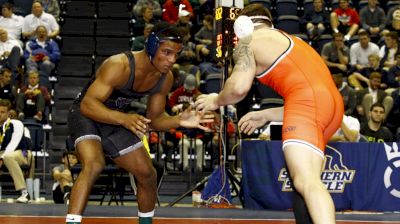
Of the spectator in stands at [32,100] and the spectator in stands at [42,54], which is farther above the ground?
the spectator in stands at [42,54]

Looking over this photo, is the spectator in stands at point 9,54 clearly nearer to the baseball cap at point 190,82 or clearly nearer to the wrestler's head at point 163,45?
the baseball cap at point 190,82

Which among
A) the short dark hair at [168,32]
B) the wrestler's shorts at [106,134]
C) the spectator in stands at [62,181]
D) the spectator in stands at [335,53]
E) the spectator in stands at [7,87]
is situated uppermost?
the short dark hair at [168,32]

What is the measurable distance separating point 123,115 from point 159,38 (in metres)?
0.67

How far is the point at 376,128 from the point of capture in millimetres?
12602

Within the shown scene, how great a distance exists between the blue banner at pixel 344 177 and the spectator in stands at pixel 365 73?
401 centimetres

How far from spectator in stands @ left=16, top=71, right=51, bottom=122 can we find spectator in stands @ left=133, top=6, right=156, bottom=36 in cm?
283

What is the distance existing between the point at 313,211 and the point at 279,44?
3.56ft

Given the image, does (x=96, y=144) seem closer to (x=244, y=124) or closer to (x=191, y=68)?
(x=244, y=124)

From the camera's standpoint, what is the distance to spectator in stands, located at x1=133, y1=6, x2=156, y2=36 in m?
16.3

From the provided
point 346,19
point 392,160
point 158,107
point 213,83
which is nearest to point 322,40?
point 346,19

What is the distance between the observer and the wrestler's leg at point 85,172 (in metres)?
6.58

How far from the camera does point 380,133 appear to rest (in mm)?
12586

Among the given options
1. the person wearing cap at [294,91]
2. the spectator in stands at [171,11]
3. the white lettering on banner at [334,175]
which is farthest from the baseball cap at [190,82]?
the person wearing cap at [294,91]

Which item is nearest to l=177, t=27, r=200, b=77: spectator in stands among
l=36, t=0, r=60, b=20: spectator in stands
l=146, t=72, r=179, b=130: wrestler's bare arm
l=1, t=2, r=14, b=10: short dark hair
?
l=36, t=0, r=60, b=20: spectator in stands
